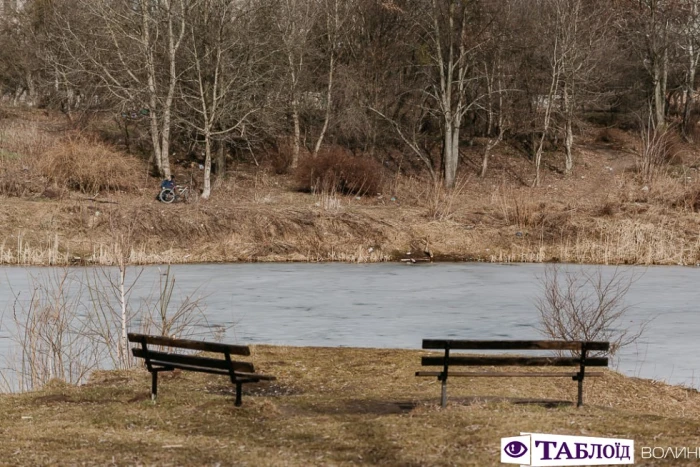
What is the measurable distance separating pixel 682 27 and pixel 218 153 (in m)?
23.5

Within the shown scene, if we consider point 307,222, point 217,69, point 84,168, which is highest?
point 217,69

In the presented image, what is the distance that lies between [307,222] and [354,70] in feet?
44.9

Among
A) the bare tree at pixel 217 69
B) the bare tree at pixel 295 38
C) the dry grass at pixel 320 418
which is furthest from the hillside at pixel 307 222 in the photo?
the dry grass at pixel 320 418

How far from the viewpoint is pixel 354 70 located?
4209 centimetres

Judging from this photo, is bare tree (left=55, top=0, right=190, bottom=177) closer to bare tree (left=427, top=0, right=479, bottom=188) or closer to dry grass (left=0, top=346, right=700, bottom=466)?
bare tree (left=427, top=0, right=479, bottom=188)

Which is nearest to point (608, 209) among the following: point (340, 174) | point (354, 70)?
point (340, 174)

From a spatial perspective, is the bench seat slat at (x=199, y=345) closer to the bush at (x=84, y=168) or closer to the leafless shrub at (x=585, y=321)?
the leafless shrub at (x=585, y=321)

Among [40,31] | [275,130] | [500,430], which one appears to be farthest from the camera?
[40,31]

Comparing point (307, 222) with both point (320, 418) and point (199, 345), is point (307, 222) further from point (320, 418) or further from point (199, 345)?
point (320, 418)

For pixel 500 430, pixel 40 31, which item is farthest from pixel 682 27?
pixel 500 430

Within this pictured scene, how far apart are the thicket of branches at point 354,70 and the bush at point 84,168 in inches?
76.2

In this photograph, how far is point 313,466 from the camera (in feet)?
25.3

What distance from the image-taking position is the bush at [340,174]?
3553 cm

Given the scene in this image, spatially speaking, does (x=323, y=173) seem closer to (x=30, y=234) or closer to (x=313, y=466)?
(x=30, y=234)
